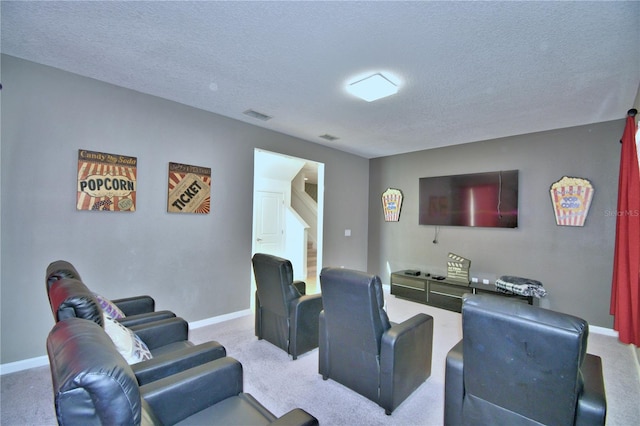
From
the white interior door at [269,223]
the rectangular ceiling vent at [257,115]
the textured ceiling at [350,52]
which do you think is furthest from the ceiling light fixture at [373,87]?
the white interior door at [269,223]

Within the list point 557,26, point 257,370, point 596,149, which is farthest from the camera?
point 596,149

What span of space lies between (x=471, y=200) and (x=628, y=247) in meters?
1.95

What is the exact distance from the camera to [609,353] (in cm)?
311

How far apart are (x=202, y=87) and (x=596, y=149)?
194 inches

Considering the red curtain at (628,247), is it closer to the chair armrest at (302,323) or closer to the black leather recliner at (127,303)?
the chair armrest at (302,323)

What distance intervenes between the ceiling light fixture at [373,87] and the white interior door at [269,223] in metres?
4.06

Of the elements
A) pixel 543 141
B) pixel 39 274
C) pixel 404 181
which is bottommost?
pixel 39 274

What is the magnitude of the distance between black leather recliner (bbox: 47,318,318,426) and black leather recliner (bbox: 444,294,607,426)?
953 mm

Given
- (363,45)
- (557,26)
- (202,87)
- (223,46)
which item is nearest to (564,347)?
(557,26)

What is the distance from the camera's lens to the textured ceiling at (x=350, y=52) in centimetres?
188

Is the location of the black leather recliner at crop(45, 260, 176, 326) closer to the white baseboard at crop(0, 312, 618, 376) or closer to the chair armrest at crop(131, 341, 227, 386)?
the chair armrest at crop(131, 341, 227, 386)

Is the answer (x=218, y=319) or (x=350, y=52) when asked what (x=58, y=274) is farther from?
(x=350, y=52)

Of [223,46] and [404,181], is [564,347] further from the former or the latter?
[404,181]

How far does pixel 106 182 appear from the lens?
2967 millimetres
